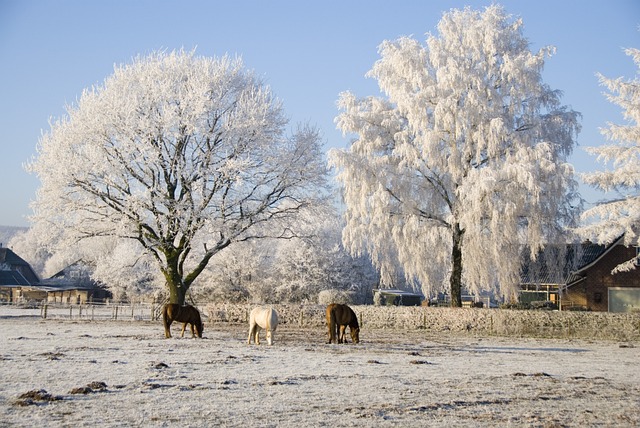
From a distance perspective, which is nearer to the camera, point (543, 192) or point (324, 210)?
point (543, 192)

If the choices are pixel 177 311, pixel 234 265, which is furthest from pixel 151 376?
pixel 234 265

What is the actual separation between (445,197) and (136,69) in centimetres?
1735

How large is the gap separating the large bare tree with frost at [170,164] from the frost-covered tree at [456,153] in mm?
4348

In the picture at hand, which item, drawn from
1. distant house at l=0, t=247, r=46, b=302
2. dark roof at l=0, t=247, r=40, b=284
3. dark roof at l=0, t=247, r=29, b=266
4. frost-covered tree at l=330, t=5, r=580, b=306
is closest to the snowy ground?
A: frost-covered tree at l=330, t=5, r=580, b=306

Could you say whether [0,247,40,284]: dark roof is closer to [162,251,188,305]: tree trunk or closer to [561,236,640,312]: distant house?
[162,251,188,305]: tree trunk

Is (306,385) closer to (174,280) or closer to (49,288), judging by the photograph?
(174,280)

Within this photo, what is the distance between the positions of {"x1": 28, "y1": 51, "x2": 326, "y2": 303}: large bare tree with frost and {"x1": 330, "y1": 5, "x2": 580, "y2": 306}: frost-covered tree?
4348mm

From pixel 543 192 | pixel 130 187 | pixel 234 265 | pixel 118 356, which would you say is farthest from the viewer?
pixel 234 265

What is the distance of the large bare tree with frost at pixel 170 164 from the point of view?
31.9 m

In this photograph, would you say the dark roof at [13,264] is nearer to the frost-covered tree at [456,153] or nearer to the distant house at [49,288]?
the distant house at [49,288]

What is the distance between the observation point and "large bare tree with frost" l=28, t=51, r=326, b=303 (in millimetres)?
31938

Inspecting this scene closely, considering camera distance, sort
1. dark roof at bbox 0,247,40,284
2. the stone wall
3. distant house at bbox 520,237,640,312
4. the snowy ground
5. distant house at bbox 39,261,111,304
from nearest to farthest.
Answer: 1. the snowy ground
2. the stone wall
3. distant house at bbox 520,237,640,312
4. distant house at bbox 39,261,111,304
5. dark roof at bbox 0,247,40,284

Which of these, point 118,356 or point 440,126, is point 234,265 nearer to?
point 440,126

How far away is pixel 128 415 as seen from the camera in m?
9.54
